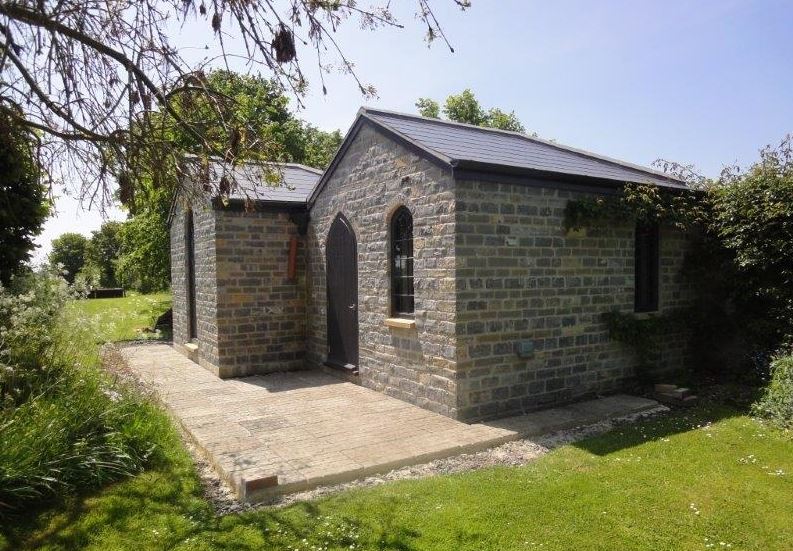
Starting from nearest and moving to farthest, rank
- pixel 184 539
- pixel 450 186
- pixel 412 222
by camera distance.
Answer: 1. pixel 184 539
2. pixel 450 186
3. pixel 412 222

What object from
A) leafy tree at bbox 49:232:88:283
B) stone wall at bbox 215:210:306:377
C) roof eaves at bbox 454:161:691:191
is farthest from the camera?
leafy tree at bbox 49:232:88:283

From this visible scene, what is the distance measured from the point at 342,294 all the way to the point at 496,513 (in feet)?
19.3

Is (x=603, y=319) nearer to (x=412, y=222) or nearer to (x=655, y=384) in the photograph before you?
(x=655, y=384)

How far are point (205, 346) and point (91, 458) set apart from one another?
6.31m

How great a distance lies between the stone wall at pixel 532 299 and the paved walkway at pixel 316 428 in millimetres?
394

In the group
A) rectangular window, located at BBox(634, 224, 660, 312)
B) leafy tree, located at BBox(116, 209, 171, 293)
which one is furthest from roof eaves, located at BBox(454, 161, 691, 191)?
leafy tree, located at BBox(116, 209, 171, 293)

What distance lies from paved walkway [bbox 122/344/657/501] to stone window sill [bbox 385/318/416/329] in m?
1.15

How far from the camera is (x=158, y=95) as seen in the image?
5.06 metres

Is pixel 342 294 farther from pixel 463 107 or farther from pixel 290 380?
pixel 463 107

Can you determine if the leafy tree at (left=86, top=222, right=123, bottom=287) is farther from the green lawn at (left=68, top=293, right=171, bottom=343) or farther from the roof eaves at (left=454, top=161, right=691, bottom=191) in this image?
the roof eaves at (left=454, top=161, right=691, bottom=191)

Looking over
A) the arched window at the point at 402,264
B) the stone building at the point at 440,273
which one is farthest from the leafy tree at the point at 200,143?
the arched window at the point at 402,264

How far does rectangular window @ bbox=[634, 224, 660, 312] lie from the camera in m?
9.35

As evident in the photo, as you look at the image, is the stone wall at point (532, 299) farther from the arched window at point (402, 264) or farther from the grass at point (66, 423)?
the grass at point (66, 423)

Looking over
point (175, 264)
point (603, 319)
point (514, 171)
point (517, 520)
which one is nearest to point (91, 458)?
point (517, 520)
